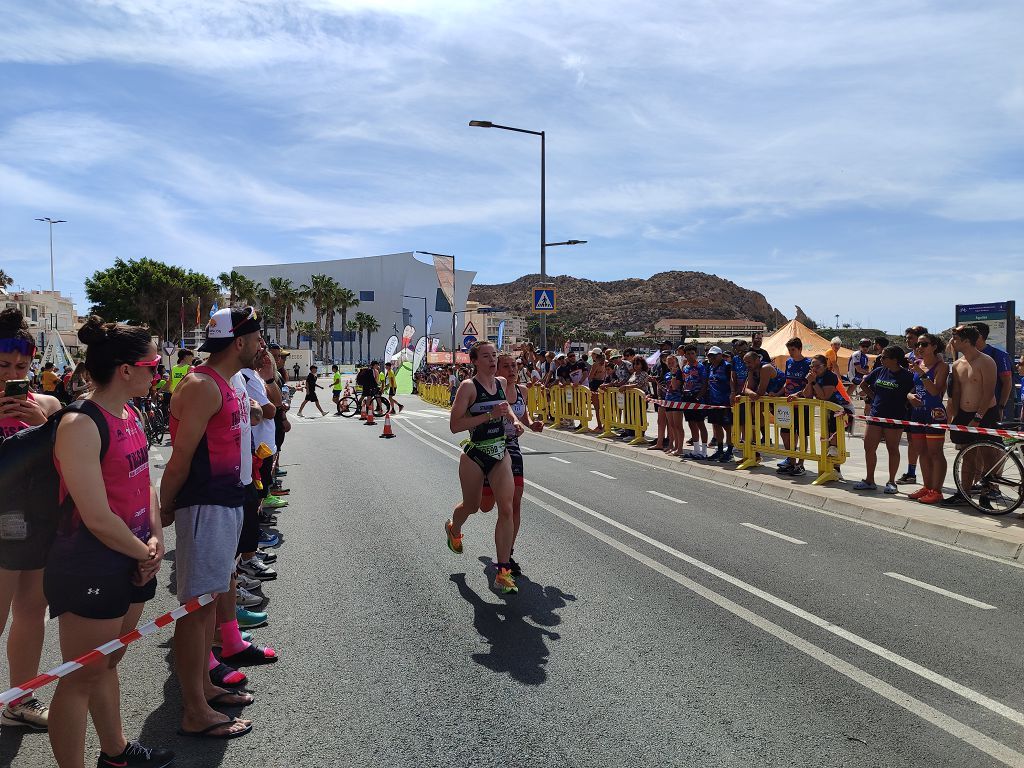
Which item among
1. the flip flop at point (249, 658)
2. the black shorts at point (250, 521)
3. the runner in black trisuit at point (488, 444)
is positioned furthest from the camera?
the runner in black trisuit at point (488, 444)

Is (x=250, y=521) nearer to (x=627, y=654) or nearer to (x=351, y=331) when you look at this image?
(x=627, y=654)

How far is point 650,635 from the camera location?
468 cm

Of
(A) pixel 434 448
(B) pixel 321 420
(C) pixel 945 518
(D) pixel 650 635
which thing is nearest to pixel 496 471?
(D) pixel 650 635

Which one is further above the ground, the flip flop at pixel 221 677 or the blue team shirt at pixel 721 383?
the blue team shirt at pixel 721 383

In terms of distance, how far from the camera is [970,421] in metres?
8.44

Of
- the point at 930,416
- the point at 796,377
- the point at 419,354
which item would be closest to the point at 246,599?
the point at 930,416

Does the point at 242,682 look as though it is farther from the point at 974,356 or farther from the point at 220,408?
the point at 974,356

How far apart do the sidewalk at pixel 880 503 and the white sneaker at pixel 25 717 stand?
7248 millimetres

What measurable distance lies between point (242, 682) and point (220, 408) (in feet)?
5.26

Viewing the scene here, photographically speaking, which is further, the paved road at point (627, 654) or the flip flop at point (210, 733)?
the flip flop at point (210, 733)

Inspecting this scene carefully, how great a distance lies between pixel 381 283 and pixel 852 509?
152808 mm

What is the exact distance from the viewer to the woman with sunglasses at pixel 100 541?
2752mm

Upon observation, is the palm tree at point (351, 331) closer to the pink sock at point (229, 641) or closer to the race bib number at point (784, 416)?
the race bib number at point (784, 416)

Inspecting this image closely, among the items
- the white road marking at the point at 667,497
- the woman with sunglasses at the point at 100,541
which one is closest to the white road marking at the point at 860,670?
the white road marking at the point at 667,497
